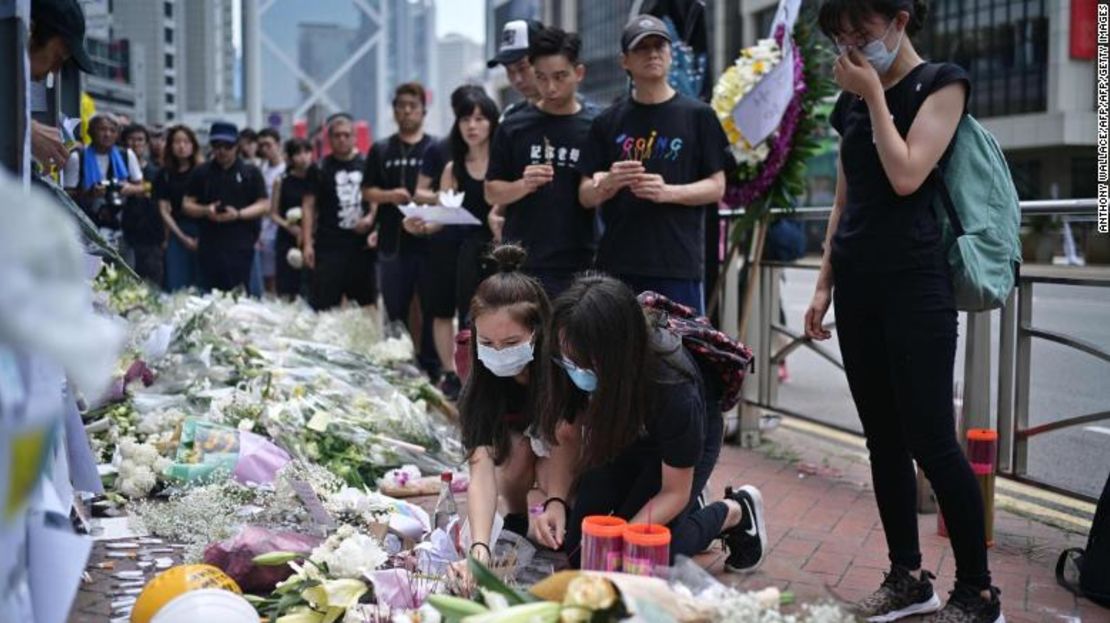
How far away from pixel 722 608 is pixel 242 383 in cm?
383

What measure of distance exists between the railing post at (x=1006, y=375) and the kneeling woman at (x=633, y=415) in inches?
52.8

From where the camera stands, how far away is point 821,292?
377 centimetres

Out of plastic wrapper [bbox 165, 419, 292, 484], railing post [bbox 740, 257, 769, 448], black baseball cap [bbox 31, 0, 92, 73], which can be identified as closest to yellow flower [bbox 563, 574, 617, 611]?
plastic wrapper [bbox 165, 419, 292, 484]

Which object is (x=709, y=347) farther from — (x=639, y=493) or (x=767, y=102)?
(x=767, y=102)

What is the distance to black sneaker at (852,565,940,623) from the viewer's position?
11.0 feet

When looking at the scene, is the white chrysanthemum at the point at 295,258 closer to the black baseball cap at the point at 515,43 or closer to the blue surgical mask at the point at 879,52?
the black baseball cap at the point at 515,43

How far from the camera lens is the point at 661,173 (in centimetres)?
474

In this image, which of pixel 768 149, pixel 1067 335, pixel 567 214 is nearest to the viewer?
pixel 1067 335

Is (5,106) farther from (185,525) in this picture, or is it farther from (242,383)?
(242,383)

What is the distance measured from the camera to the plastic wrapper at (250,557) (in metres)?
3.30

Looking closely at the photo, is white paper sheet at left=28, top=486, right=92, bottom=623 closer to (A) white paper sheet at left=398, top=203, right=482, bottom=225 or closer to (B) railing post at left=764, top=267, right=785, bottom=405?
(A) white paper sheet at left=398, top=203, right=482, bottom=225

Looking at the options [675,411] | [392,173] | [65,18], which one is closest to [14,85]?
[65,18]

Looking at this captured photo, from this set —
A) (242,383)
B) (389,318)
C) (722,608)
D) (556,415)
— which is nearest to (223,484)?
(242,383)

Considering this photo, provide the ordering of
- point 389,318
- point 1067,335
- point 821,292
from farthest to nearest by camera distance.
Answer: point 389,318 → point 1067,335 → point 821,292
